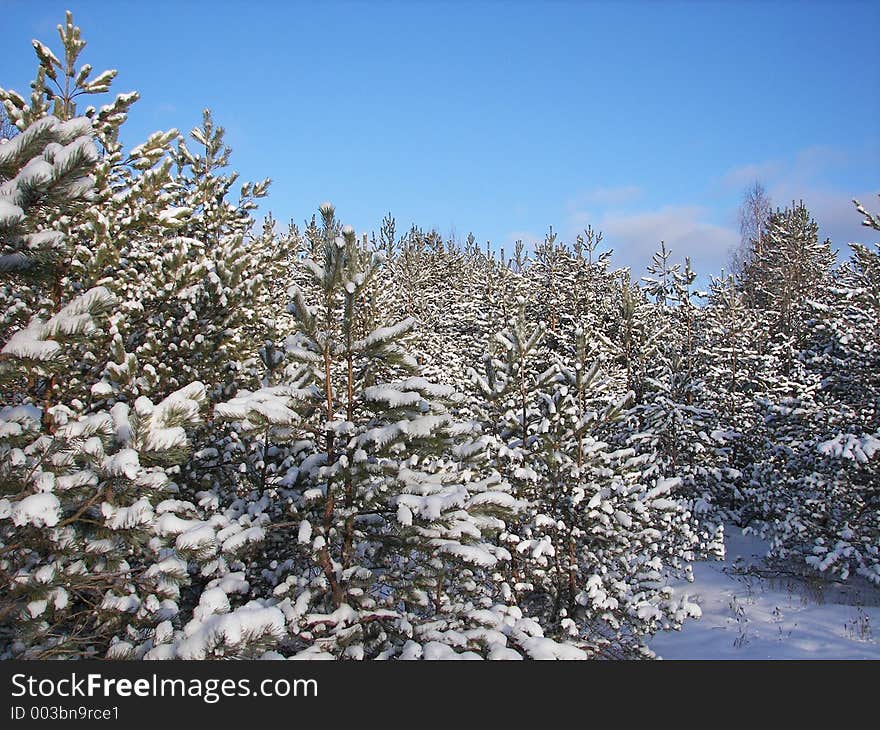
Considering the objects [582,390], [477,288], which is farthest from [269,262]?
[477,288]

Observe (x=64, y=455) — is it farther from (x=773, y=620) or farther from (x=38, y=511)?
(x=773, y=620)

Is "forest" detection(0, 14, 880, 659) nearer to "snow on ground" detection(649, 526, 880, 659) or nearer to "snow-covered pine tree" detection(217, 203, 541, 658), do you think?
"snow-covered pine tree" detection(217, 203, 541, 658)

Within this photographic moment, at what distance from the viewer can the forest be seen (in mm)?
3820

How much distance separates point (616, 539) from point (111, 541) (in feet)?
28.4

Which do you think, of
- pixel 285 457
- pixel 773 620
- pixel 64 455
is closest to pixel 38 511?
pixel 64 455

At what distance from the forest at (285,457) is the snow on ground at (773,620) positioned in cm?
102

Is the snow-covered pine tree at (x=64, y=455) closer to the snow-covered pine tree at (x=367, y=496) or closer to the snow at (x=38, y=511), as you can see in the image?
the snow at (x=38, y=511)

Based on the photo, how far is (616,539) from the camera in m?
10.3

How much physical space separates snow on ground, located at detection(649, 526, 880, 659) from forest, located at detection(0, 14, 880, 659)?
1.02 meters

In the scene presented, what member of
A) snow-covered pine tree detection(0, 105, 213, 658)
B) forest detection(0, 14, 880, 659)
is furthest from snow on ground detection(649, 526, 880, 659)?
snow-covered pine tree detection(0, 105, 213, 658)

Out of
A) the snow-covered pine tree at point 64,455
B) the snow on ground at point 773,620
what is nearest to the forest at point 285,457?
the snow-covered pine tree at point 64,455

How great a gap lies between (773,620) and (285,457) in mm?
11020

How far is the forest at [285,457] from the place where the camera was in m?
3.82

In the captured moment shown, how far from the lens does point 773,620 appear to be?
11.9 meters
